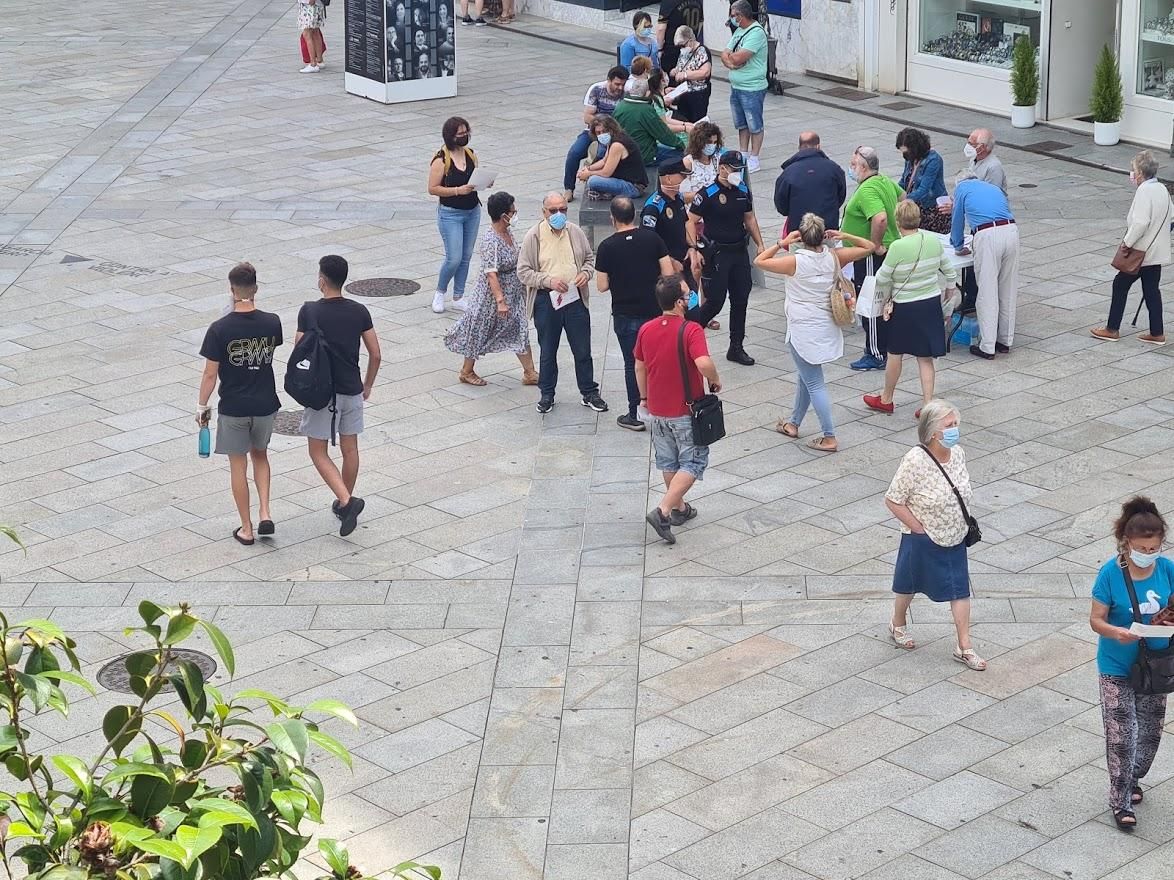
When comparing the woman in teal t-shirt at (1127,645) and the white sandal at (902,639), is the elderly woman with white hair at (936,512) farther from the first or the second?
the woman in teal t-shirt at (1127,645)

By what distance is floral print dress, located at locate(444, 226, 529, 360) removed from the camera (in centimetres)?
1291

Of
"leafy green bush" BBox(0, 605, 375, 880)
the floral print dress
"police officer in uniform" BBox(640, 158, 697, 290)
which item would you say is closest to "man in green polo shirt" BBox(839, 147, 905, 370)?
"police officer in uniform" BBox(640, 158, 697, 290)

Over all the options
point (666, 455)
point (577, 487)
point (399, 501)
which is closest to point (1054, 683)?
point (666, 455)

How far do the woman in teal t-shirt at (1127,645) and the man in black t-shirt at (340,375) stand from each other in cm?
506

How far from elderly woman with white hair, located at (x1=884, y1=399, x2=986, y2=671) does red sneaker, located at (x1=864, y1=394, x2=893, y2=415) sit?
382cm

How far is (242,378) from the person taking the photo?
34.1 ft

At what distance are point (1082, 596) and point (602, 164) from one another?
7.66 m

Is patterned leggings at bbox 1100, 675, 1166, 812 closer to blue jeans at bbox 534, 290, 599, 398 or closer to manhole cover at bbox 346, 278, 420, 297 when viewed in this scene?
blue jeans at bbox 534, 290, 599, 398

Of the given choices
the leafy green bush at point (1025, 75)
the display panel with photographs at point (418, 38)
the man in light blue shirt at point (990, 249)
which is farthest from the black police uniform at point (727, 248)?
the display panel with photographs at point (418, 38)

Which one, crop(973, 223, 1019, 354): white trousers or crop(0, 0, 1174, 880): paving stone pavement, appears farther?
crop(973, 223, 1019, 354): white trousers

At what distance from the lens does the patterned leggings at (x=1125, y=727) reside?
7.41 metres

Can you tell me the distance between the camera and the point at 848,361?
545 inches

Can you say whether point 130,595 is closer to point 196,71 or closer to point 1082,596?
point 1082,596

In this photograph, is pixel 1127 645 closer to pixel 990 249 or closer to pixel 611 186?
pixel 990 249
